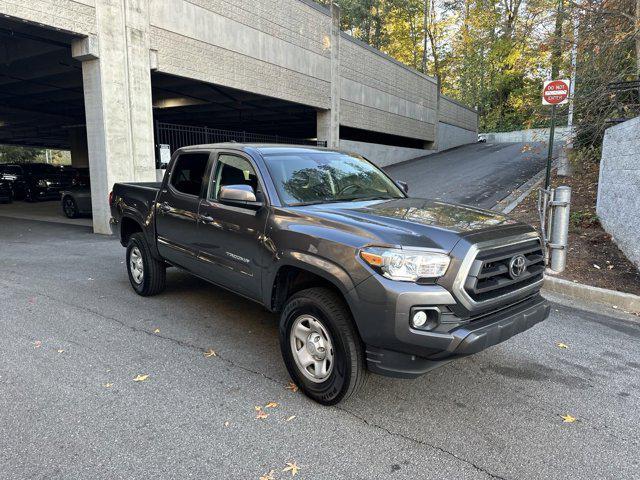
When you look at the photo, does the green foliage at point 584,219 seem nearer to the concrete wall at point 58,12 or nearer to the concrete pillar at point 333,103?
the concrete wall at point 58,12

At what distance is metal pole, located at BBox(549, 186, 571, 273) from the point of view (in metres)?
6.70

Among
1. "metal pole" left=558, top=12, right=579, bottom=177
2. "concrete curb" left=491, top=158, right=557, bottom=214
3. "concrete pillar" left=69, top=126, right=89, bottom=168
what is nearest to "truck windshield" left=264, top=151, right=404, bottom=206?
"concrete curb" left=491, top=158, right=557, bottom=214

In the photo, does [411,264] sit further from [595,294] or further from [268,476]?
[595,294]

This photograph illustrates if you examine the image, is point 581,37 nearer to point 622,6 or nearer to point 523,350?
point 622,6

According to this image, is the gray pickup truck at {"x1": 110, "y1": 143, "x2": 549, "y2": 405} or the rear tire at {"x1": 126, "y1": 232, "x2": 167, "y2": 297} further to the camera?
the rear tire at {"x1": 126, "y1": 232, "x2": 167, "y2": 297}

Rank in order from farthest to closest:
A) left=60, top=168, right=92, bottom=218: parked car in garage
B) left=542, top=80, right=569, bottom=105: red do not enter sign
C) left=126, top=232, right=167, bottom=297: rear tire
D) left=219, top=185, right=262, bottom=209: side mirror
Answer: left=60, top=168, right=92, bottom=218: parked car in garage
left=542, top=80, right=569, bottom=105: red do not enter sign
left=126, top=232, right=167, bottom=297: rear tire
left=219, top=185, right=262, bottom=209: side mirror

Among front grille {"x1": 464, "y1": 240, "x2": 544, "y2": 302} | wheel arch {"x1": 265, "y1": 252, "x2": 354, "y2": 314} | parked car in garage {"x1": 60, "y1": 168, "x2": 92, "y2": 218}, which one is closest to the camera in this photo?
front grille {"x1": 464, "y1": 240, "x2": 544, "y2": 302}

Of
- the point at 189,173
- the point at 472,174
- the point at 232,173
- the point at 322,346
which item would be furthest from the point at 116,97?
the point at 472,174

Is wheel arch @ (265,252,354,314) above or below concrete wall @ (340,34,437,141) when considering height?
below

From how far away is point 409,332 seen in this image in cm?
286

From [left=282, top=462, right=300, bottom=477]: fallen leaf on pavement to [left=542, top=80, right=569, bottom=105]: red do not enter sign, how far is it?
903cm

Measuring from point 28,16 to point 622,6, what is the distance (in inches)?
490

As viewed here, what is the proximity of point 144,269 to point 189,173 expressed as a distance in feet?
5.02

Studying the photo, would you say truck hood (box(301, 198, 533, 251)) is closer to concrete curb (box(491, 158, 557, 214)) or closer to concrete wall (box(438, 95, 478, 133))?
concrete curb (box(491, 158, 557, 214))
